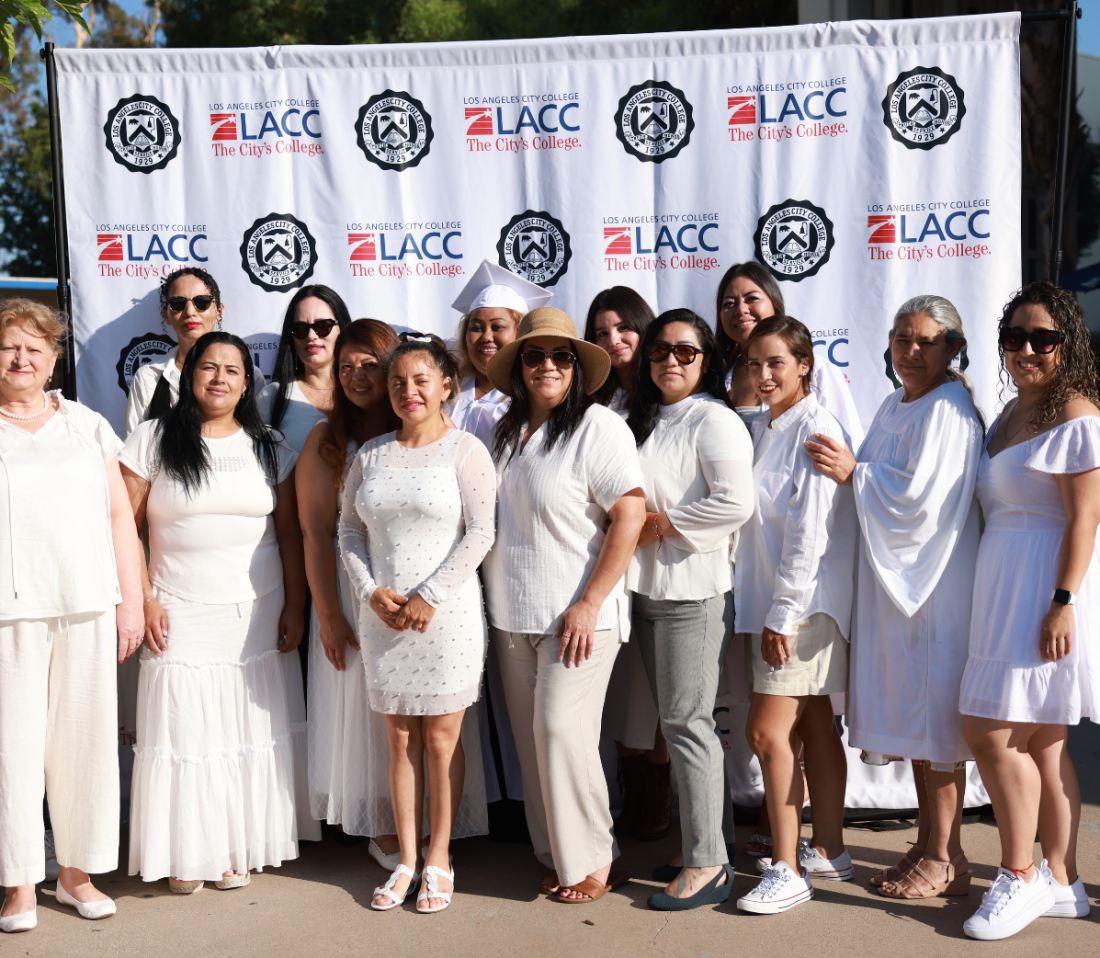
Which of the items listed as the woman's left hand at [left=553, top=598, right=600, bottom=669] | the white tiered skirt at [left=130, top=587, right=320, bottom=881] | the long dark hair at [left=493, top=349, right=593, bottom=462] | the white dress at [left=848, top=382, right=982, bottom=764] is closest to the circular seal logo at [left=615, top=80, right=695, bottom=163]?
the long dark hair at [left=493, top=349, right=593, bottom=462]

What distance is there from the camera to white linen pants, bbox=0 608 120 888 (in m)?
3.51

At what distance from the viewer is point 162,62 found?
4879mm

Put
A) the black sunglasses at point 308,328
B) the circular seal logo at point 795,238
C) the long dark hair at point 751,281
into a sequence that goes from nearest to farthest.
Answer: the long dark hair at point 751,281, the black sunglasses at point 308,328, the circular seal logo at point 795,238

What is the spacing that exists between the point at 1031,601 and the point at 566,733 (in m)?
1.56

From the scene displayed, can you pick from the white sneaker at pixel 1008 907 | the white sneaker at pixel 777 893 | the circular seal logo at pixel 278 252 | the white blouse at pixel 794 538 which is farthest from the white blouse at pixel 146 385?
the white sneaker at pixel 1008 907

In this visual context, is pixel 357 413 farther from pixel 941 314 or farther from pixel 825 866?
pixel 825 866

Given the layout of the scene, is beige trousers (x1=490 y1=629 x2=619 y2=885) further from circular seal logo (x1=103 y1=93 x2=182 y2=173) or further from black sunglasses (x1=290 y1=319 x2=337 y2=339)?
circular seal logo (x1=103 y1=93 x2=182 y2=173)

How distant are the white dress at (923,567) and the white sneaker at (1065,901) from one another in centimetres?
47

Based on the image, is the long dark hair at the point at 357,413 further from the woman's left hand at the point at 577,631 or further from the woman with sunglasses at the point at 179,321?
the woman's left hand at the point at 577,631

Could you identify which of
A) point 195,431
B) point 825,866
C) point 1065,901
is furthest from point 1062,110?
point 195,431

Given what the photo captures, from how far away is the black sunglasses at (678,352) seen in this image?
11.9ft

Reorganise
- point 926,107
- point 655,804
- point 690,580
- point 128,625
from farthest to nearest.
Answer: point 926,107 → point 655,804 → point 128,625 → point 690,580

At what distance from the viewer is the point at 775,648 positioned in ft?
11.5

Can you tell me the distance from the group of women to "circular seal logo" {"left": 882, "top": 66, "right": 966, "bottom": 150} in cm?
159
